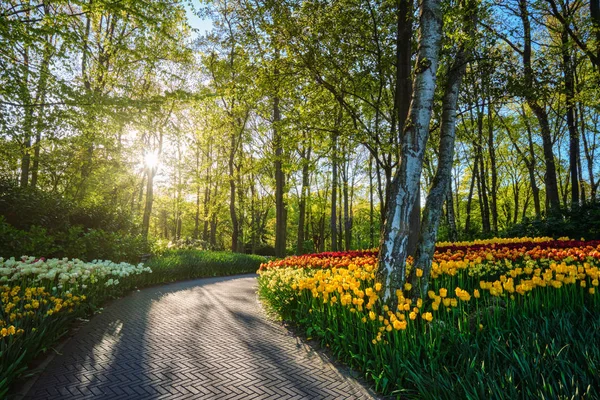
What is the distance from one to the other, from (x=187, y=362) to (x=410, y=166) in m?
3.91

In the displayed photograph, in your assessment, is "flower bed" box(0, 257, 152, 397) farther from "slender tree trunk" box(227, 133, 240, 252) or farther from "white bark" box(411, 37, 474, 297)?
"slender tree trunk" box(227, 133, 240, 252)

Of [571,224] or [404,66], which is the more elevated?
[404,66]

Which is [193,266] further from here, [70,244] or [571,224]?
[571,224]

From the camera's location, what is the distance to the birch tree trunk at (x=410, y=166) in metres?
4.46

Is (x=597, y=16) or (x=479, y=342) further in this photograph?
(x=597, y=16)

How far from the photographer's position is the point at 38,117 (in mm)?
10234

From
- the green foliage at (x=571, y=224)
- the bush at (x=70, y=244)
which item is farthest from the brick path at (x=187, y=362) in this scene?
the green foliage at (x=571, y=224)

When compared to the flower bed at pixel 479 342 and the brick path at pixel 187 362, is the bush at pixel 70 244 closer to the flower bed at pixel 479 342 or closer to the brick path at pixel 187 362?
the brick path at pixel 187 362

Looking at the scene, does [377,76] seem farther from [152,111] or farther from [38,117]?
[38,117]

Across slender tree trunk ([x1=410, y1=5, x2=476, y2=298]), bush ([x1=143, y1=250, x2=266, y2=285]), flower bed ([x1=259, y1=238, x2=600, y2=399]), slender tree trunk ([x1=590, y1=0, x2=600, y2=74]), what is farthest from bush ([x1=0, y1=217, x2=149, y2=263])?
slender tree trunk ([x1=590, y1=0, x2=600, y2=74])

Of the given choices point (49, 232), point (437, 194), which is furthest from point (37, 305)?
point (49, 232)

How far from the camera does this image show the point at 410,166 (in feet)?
14.9

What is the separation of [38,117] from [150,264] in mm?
5742

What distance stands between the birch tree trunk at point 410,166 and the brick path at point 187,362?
4.93ft
